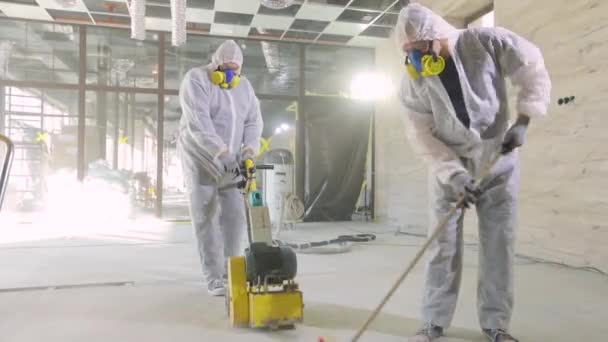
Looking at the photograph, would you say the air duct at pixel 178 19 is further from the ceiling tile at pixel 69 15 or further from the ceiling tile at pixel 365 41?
the ceiling tile at pixel 365 41

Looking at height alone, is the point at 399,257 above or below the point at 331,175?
below

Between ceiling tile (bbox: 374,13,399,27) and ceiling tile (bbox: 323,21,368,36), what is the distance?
0.23 metres

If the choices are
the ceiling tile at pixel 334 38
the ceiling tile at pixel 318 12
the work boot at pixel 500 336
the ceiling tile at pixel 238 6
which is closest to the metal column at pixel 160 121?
the ceiling tile at pixel 238 6

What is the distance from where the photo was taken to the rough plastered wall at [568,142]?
2.67m

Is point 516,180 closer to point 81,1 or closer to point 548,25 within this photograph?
point 548,25

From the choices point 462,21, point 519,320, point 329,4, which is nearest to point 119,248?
point 519,320

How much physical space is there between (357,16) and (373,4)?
15.8 inches

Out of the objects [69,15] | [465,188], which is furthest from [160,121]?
[465,188]

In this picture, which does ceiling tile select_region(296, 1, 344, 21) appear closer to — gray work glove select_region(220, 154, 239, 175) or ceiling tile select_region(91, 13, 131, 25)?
ceiling tile select_region(91, 13, 131, 25)

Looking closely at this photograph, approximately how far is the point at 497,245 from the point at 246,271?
0.92 metres

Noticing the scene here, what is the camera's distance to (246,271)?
1.70m

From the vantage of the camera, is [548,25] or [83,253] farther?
[83,253]

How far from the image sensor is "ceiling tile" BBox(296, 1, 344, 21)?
17.1 feet

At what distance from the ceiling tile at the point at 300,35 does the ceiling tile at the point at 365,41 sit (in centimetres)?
59
